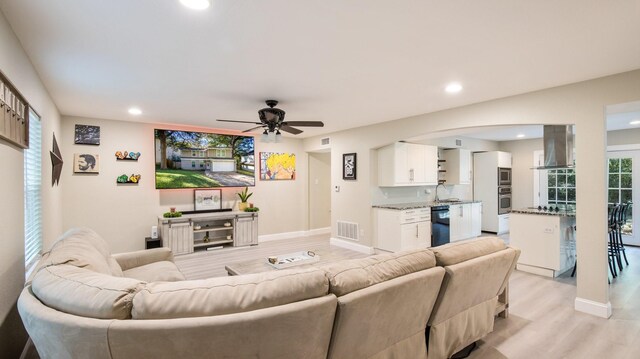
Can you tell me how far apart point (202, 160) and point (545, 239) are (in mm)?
6076

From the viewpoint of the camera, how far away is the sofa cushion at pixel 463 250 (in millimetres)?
2252

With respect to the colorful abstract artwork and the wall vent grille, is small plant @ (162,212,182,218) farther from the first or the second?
the wall vent grille

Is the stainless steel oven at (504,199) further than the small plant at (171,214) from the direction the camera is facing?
→ Yes

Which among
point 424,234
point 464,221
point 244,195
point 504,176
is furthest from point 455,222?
point 244,195

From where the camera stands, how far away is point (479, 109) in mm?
4207

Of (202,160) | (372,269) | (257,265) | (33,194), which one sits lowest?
(257,265)

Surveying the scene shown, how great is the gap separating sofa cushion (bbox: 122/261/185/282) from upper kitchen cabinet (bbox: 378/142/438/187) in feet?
13.3

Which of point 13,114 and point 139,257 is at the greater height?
point 13,114

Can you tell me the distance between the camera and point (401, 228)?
564 cm

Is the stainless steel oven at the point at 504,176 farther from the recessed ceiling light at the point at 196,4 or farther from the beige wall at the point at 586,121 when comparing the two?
the recessed ceiling light at the point at 196,4

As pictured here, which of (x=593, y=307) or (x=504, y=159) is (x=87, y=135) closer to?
(x=593, y=307)

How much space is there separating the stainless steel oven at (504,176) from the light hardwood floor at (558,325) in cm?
328

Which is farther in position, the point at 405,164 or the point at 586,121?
the point at 405,164

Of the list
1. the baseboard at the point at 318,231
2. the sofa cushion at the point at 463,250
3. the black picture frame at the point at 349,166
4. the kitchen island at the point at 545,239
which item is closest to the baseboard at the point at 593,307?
the kitchen island at the point at 545,239
